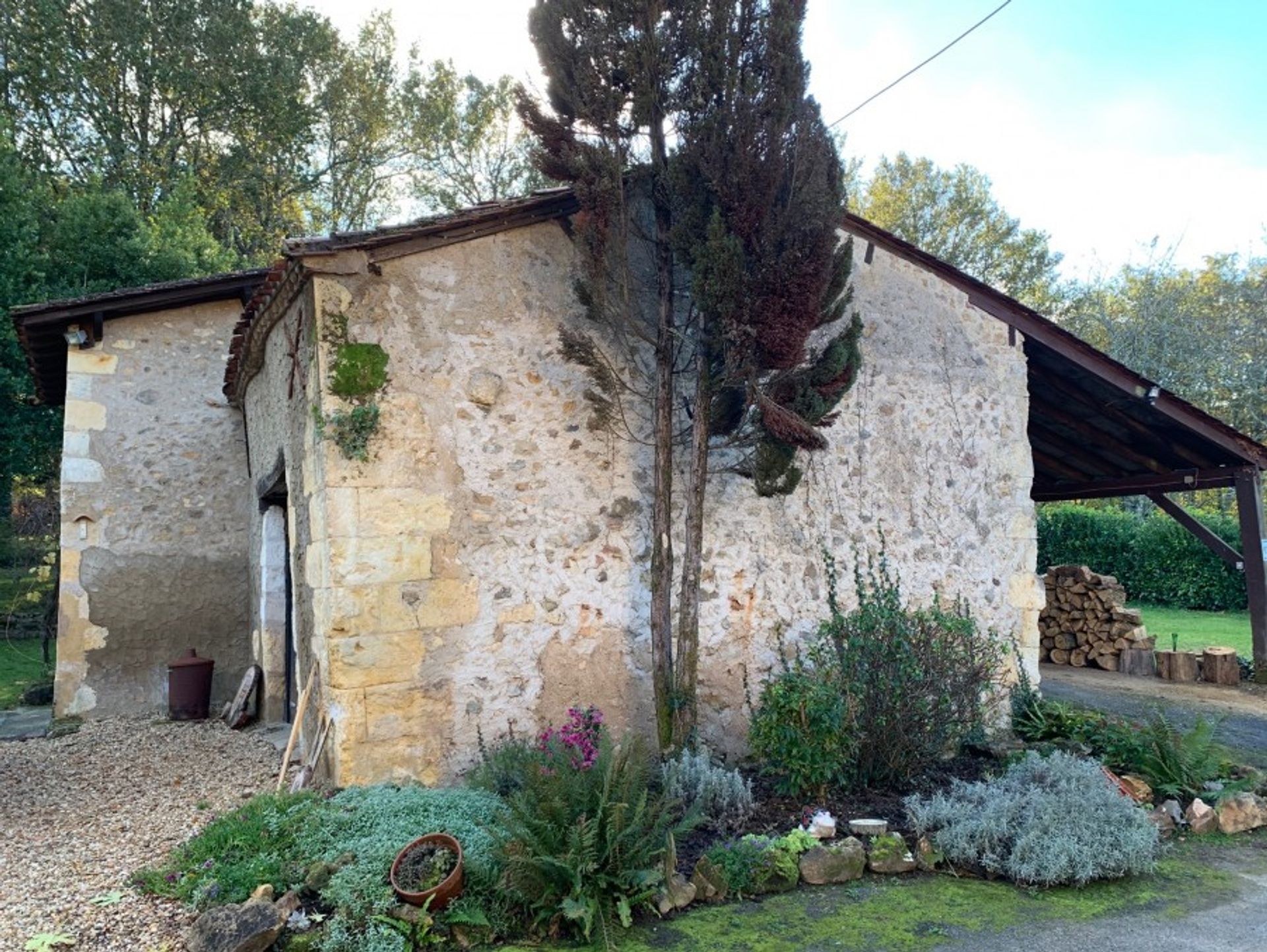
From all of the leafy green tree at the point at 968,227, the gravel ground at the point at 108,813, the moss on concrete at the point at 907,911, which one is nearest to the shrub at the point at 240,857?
the gravel ground at the point at 108,813

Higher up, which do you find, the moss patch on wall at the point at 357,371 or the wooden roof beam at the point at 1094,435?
the wooden roof beam at the point at 1094,435

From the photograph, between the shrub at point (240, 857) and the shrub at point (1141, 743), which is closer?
the shrub at point (240, 857)

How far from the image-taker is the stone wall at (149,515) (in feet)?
27.4

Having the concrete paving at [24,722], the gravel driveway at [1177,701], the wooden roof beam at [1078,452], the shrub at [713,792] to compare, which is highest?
the wooden roof beam at [1078,452]

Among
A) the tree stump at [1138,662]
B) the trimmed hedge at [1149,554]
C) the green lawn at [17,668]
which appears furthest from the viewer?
the trimmed hedge at [1149,554]

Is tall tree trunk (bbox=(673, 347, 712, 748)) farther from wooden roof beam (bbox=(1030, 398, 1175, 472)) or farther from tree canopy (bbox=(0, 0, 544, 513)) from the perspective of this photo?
tree canopy (bbox=(0, 0, 544, 513))

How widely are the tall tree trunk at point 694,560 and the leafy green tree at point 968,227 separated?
20580mm

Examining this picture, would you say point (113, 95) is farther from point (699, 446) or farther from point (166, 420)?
point (699, 446)

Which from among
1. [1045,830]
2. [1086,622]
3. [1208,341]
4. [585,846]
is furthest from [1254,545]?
[1208,341]

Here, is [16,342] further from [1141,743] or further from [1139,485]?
[1139,485]

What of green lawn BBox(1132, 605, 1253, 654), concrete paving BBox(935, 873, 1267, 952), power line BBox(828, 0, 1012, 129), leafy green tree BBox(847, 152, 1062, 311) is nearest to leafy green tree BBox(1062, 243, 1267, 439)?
leafy green tree BBox(847, 152, 1062, 311)

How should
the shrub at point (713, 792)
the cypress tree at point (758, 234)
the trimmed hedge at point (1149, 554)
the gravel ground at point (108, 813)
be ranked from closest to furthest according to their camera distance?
the gravel ground at point (108, 813) → the shrub at point (713, 792) → the cypress tree at point (758, 234) → the trimmed hedge at point (1149, 554)

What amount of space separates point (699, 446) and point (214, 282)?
18.8ft

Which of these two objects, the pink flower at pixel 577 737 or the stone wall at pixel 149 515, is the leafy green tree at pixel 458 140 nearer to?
the stone wall at pixel 149 515
